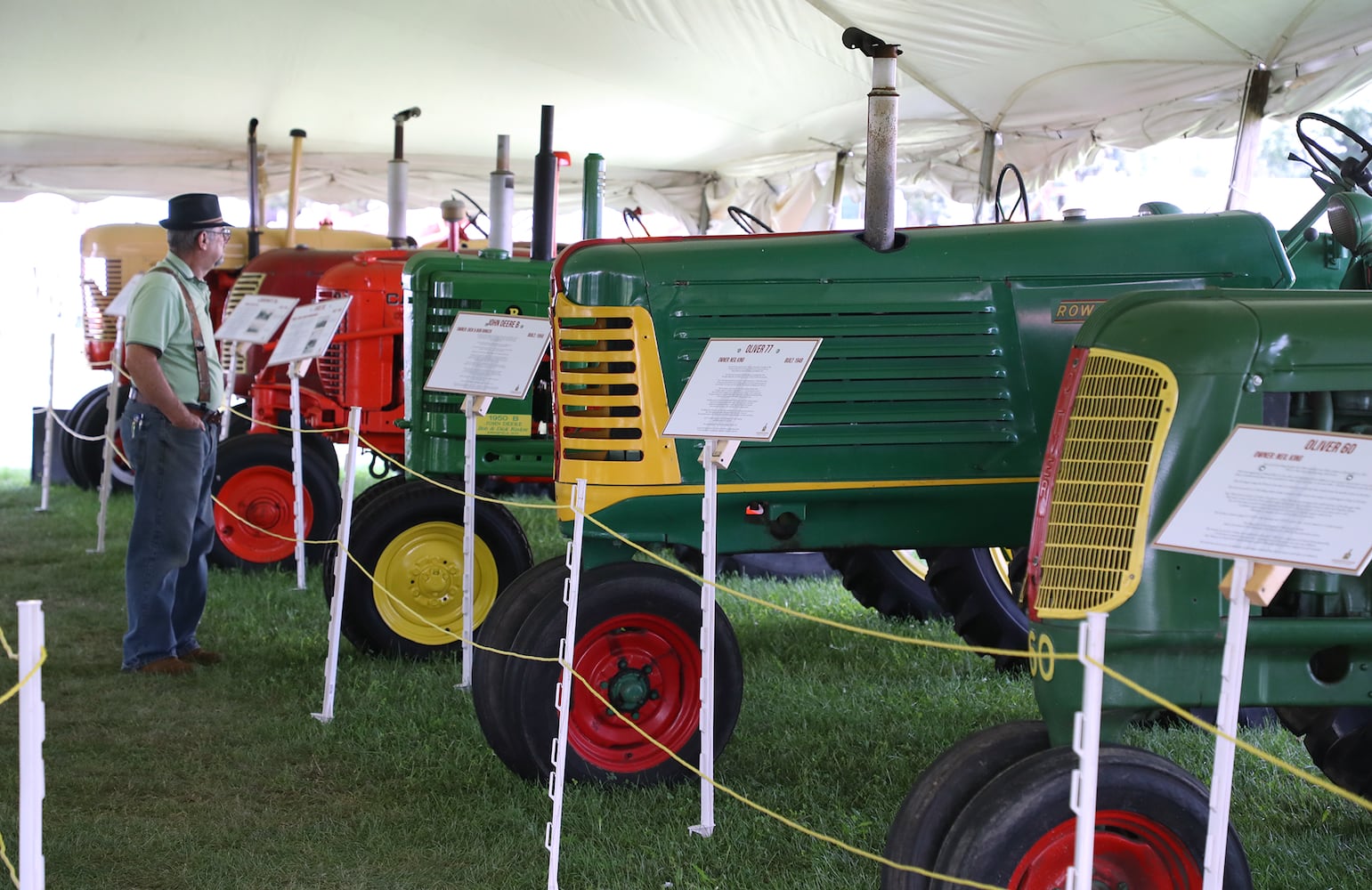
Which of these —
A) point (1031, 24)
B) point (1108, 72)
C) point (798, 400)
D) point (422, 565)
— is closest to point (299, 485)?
point (422, 565)

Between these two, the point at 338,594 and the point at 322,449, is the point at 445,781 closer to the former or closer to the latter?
the point at 338,594

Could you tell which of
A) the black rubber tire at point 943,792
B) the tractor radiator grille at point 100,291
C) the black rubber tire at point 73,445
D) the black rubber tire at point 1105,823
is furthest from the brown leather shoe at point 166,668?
the black rubber tire at point 73,445

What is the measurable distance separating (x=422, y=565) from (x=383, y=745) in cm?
109

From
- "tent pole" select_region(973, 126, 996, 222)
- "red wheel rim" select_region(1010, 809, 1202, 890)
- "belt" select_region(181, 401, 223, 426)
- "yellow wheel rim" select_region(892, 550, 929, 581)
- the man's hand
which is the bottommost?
"red wheel rim" select_region(1010, 809, 1202, 890)

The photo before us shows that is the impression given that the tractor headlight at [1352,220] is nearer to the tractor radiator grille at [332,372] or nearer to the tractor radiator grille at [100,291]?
the tractor radiator grille at [332,372]

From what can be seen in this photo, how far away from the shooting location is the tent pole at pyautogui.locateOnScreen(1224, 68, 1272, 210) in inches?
234

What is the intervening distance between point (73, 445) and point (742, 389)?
290 inches

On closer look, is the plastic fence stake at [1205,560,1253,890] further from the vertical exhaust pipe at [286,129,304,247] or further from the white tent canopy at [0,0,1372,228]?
the vertical exhaust pipe at [286,129,304,247]

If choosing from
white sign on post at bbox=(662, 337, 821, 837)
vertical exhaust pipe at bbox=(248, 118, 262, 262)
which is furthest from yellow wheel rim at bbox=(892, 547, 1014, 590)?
vertical exhaust pipe at bbox=(248, 118, 262, 262)

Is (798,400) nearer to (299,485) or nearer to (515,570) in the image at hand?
(515,570)

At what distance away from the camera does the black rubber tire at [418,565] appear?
15.5 feet

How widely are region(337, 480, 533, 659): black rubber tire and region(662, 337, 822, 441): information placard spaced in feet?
6.22

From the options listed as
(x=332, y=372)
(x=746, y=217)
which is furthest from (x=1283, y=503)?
(x=332, y=372)

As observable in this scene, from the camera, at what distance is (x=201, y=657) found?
187 inches
